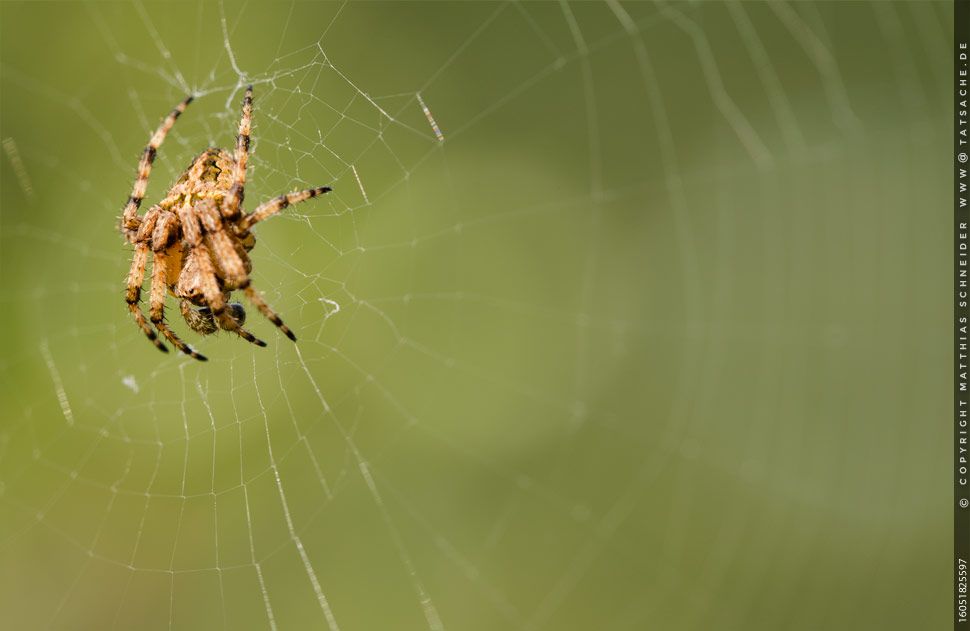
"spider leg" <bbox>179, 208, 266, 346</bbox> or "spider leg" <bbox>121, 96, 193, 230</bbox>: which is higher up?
"spider leg" <bbox>121, 96, 193, 230</bbox>

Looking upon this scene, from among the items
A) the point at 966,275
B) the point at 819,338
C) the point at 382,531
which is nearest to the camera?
the point at 966,275

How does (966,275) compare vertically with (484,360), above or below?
above

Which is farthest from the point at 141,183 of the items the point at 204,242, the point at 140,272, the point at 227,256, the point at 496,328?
the point at 496,328

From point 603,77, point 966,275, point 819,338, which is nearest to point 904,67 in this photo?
point 966,275

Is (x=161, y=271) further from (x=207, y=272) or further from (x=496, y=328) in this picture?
(x=496, y=328)

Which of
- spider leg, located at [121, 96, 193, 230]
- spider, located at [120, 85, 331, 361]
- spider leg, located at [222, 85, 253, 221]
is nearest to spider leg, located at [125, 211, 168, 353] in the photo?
spider, located at [120, 85, 331, 361]

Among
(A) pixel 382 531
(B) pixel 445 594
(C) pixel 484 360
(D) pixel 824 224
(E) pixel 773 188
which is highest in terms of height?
(E) pixel 773 188

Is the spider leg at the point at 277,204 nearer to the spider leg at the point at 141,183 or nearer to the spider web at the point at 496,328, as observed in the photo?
the spider web at the point at 496,328

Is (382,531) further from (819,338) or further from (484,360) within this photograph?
(819,338)

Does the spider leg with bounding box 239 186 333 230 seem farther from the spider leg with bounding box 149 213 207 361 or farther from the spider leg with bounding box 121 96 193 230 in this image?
the spider leg with bounding box 121 96 193 230
